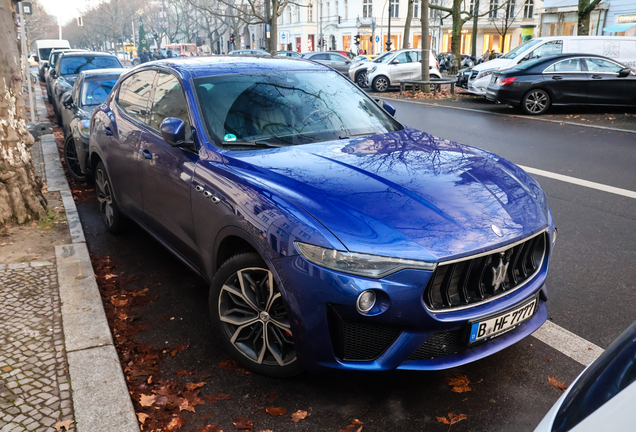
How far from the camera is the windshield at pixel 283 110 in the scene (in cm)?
399

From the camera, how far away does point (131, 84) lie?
5418 mm

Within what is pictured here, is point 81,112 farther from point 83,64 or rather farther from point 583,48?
point 583,48

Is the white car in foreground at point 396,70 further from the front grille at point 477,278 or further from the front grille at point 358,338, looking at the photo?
the front grille at point 358,338

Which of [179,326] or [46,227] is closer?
[179,326]

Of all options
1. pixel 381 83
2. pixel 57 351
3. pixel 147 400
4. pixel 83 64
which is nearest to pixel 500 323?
pixel 147 400

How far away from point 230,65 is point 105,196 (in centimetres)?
226

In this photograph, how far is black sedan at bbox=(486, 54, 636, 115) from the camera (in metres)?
14.7

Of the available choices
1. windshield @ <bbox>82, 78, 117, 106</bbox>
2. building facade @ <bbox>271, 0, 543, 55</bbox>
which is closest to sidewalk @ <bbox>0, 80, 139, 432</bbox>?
windshield @ <bbox>82, 78, 117, 106</bbox>

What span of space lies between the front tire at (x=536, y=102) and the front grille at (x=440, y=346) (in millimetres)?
13593

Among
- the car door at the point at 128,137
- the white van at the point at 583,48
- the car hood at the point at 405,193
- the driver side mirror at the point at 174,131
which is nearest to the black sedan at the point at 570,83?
the white van at the point at 583,48

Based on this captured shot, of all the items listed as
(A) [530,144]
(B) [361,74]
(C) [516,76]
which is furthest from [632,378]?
(B) [361,74]

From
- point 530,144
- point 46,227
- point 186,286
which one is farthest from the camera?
point 530,144

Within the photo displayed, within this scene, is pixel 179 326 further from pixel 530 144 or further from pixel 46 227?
pixel 530 144

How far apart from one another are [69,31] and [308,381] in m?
159
